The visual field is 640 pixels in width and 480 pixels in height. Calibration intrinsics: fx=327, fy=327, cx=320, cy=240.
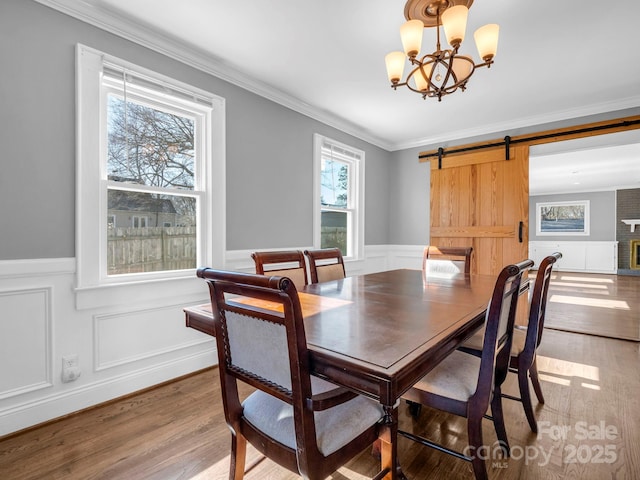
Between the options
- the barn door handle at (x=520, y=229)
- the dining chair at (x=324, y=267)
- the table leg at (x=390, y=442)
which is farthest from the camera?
the barn door handle at (x=520, y=229)

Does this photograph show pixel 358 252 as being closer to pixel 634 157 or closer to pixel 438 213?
pixel 438 213

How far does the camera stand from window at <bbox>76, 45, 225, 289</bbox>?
2.05 metres

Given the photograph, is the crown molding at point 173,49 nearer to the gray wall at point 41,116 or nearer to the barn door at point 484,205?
the gray wall at point 41,116

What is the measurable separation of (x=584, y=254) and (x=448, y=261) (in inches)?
360

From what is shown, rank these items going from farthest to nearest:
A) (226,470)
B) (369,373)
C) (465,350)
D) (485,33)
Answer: (465,350)
(485,33)
(226,470)
(369,373)

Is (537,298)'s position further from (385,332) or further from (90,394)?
(90,394)

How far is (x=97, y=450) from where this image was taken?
168cm

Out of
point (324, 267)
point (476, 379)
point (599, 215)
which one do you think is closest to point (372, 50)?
point (324, 267)

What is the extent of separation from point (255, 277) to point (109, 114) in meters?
2.02

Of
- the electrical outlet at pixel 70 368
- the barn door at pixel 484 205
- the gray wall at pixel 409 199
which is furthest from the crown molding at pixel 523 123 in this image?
the electrical outlet at pixel 70 368

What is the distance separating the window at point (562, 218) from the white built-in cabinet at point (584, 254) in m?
0.44

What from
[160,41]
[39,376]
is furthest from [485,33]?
[39,376]

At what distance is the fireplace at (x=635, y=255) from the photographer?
346 inches

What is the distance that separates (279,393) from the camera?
1.00m
